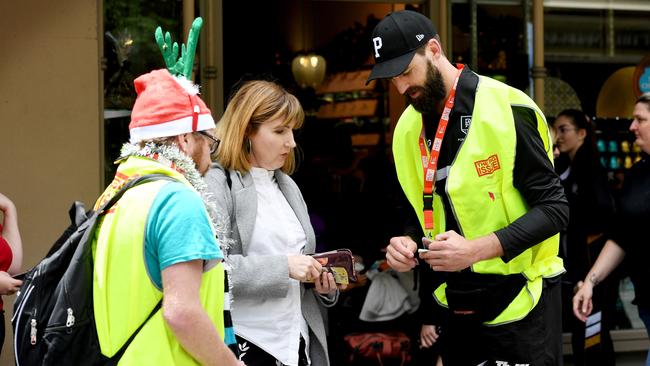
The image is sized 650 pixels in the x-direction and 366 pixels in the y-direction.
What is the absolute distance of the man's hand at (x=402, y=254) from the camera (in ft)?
11.9

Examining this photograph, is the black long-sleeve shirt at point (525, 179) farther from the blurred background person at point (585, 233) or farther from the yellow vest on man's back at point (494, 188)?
the blurred background person at point (585, 233)

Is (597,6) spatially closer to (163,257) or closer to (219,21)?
(219,21)

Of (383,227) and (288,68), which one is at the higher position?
(288,68)

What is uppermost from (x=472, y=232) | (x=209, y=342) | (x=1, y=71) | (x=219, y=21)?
(x=219, y=21)

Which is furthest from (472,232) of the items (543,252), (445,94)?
(445,94)

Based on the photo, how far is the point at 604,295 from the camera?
20.5 ft

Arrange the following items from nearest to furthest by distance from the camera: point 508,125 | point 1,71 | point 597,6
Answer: point 508,125
point 1,71
point 597,6

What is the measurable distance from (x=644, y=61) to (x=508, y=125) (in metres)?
4.79

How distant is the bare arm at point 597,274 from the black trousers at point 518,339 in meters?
0.99

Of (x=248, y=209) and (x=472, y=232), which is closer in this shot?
(x=472, y=232)

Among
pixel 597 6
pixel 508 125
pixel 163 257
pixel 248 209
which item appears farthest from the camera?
pixel 597 6

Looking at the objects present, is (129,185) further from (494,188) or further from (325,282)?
(494,188)

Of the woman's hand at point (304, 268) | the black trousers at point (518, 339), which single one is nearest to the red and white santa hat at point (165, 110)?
the woman's hand at point (304, 268)

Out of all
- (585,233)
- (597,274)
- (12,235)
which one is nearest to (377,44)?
(597,274)
